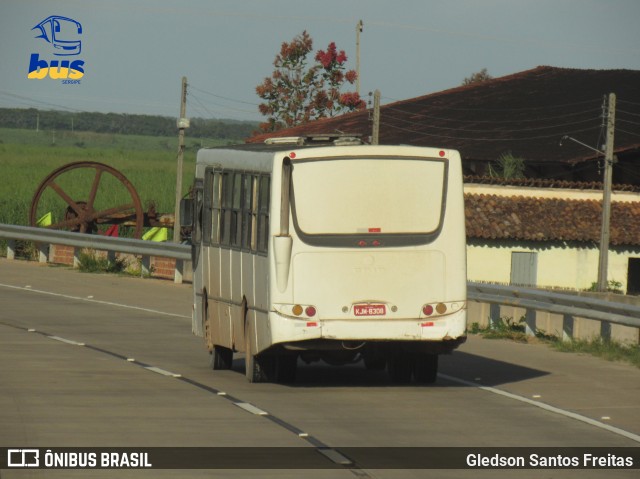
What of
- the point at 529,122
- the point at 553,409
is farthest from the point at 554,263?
the point at 553,409

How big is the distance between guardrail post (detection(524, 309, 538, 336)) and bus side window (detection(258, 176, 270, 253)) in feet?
28.3

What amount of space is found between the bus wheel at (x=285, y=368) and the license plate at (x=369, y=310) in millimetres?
1318

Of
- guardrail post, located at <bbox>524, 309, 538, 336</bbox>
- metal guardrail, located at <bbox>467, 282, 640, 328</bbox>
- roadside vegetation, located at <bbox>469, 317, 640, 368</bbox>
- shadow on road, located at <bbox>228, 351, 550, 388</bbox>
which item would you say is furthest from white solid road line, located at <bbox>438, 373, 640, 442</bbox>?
guardrail post, located at <bbox>524, 309, 538, 336</bbox>

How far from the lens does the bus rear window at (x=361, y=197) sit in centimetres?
1738

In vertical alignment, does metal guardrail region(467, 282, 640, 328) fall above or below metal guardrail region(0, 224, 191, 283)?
below

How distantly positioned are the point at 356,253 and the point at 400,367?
193 cm

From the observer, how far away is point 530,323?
2561cm

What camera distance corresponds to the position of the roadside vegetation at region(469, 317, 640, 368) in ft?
72.8

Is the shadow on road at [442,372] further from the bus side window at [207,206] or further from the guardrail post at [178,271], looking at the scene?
the guardrail post at [178,271]

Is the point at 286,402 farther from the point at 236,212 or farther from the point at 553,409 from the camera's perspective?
the point at 236,212

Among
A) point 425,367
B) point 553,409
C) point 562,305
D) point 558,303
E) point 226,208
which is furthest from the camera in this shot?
point 558,303

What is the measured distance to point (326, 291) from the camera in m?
17.3

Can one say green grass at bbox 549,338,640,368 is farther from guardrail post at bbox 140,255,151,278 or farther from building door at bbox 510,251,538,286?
building door at bbox 510,251,538,286

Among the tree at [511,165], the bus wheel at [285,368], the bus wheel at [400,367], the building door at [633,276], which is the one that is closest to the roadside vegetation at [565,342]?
the bus wheel at [400,367]
